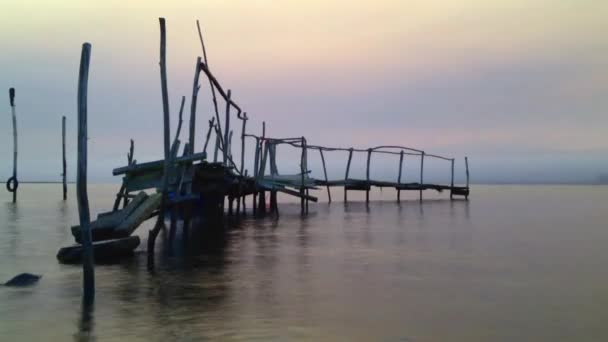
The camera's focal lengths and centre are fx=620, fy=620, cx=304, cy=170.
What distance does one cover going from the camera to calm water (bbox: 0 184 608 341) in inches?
281

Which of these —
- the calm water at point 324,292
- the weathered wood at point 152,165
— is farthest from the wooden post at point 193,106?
the calm water at point 324,292

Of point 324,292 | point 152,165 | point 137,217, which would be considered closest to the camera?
point 324,292

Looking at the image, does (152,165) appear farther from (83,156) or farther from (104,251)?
(83,156)

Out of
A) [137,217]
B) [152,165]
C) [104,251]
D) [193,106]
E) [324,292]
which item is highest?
[193,106]

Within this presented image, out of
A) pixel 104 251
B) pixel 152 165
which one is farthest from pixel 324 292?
pixel 152 165

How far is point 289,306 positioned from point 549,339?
325cm

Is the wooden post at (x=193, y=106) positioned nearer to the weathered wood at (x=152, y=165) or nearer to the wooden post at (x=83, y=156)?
the weathered wood at (x=152, y=165)

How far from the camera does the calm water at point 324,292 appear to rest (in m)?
7.15

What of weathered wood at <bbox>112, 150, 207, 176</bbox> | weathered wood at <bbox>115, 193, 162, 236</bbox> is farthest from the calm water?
weathered wood at <bbox>112, 150, 207, 176</bbox>

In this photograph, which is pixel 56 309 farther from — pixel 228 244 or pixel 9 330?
pixel 228 244

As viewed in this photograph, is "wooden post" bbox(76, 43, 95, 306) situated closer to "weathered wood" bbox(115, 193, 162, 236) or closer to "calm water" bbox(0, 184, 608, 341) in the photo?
"calm water" bbox(0, 184, 608, 341)

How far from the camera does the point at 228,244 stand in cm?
1509

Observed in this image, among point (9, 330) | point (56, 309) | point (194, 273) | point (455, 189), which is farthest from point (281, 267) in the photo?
point (455, 189)

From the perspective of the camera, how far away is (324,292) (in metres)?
9.33
